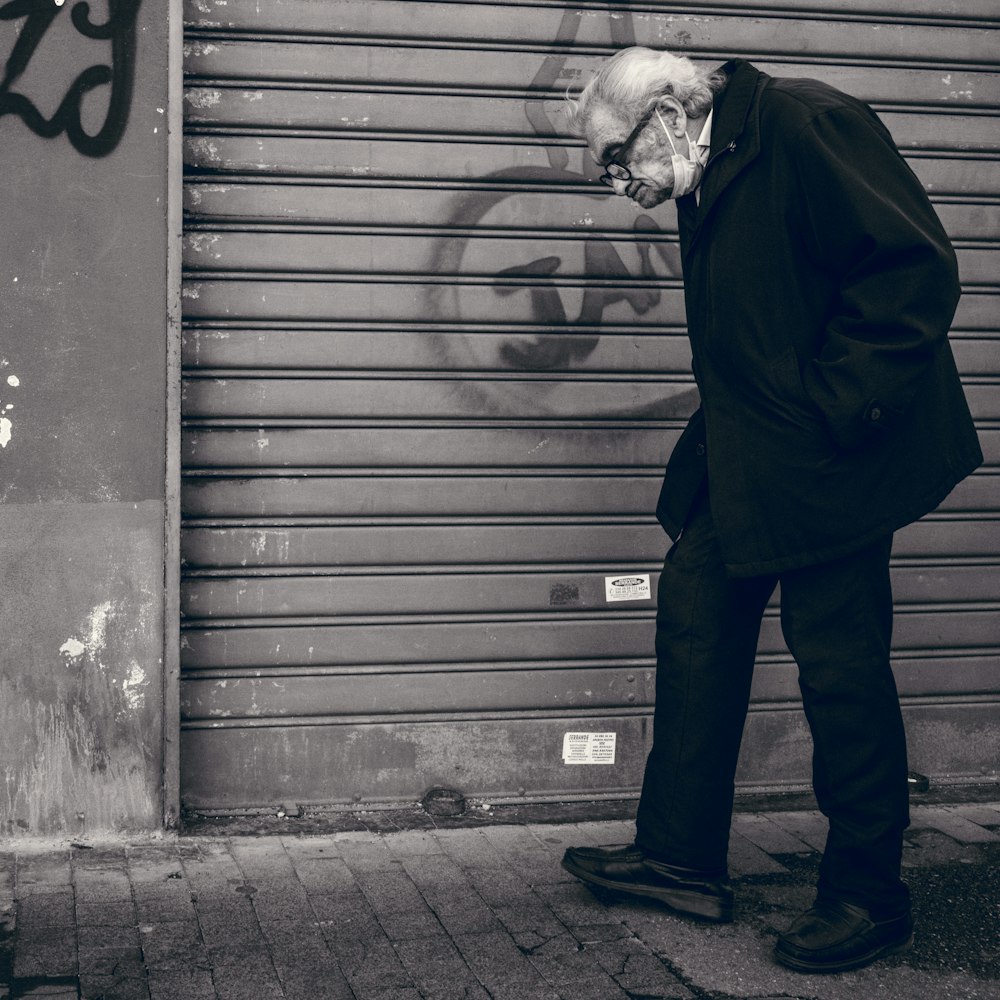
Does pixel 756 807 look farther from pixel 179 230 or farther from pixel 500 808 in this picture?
pixel 179 230

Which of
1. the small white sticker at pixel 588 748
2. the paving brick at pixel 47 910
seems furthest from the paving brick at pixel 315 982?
the small white sticker at pixel 588 748

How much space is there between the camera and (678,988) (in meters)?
3.13

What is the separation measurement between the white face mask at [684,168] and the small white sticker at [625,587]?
1.49 m

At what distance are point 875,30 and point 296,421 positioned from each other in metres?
2.37

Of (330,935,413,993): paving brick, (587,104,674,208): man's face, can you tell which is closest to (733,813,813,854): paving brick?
(330,935,413,993): paving brick

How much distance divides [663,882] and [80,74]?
281 cm

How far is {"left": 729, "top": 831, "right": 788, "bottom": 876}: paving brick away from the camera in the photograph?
393 centimetres

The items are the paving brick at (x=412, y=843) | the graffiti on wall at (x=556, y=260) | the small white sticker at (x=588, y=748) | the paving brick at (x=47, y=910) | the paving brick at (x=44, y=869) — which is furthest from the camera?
the small white sticker at (x=588, y=748)

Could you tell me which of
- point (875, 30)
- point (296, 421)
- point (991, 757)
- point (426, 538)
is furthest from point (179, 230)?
point (991, 757)

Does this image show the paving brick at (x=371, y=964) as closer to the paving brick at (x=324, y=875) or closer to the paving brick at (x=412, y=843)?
the paving brick at (x=324, y=875)

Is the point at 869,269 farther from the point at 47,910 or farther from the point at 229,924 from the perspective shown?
the point at 47,910

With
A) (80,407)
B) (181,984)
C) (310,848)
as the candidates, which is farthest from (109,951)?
(80,407)

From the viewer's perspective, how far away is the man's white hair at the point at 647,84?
11.1ft

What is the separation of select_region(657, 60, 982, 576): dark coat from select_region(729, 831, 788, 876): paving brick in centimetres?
108
